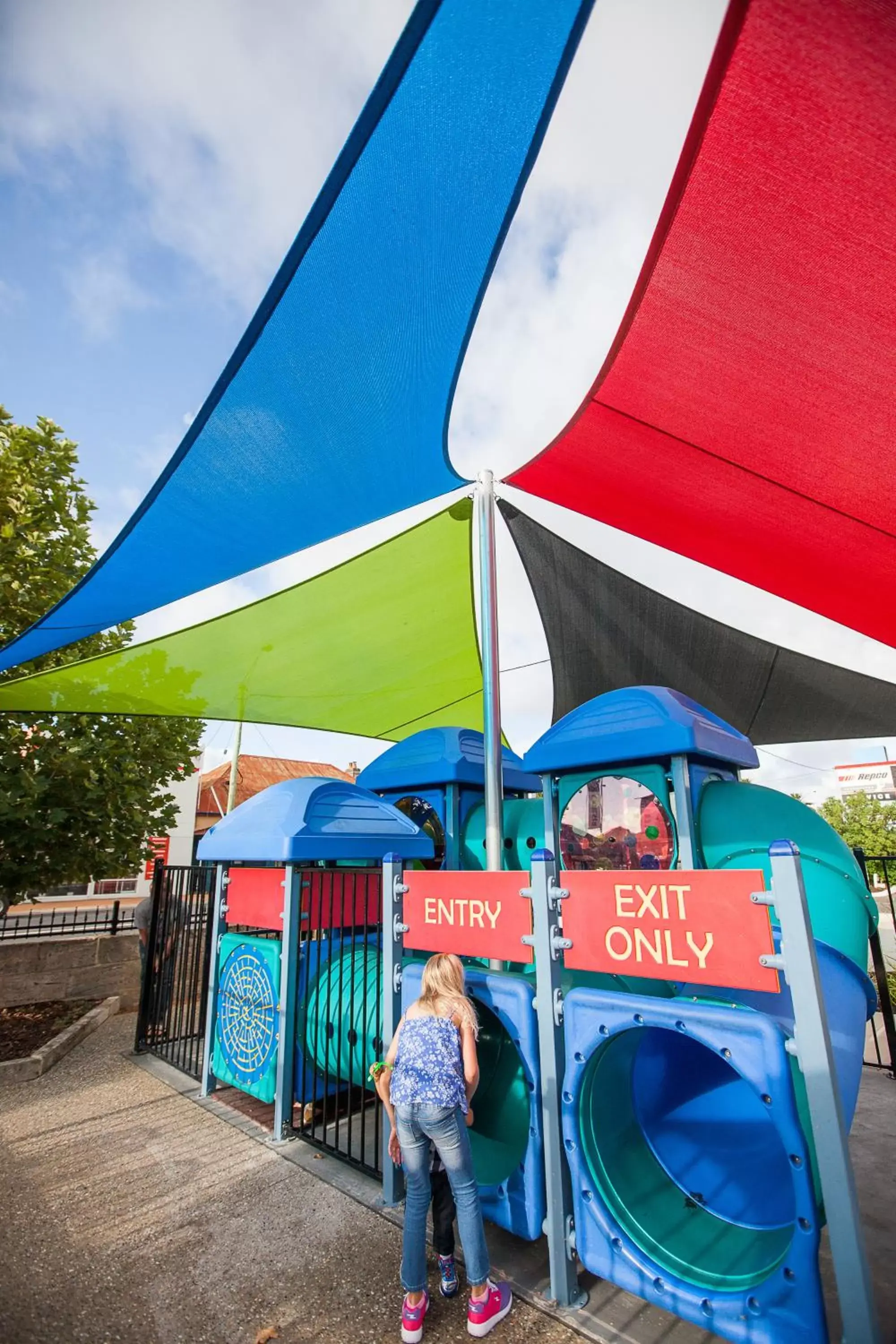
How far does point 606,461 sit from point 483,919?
3.20 meters

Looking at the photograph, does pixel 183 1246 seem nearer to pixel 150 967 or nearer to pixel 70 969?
pixel 150 967

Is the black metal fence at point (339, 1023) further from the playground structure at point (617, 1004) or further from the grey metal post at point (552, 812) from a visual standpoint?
the grey metal post at point (552, 812)

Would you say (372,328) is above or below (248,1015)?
above

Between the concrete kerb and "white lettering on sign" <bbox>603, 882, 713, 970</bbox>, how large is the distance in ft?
18.3

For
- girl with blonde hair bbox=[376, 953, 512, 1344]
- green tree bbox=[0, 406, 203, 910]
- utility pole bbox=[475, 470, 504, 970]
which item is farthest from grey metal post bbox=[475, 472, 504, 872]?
green tree bbox=[0, 406, 203, 910]

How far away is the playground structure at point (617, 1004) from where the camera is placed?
2.44 m

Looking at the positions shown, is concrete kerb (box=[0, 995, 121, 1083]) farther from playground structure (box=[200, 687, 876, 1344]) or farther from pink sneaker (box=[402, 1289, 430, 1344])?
pink sneaker (box=[402, 1289, 430, 1344])

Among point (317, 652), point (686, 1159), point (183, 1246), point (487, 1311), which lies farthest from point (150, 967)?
point (686, 1159)

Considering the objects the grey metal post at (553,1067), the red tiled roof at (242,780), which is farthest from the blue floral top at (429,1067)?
the red tiled roof at (242,780)

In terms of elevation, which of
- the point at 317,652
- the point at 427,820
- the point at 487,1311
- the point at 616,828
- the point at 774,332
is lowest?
the point at 487,1311

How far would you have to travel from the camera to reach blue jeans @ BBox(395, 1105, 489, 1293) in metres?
2.58

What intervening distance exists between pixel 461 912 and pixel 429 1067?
829 millimetres

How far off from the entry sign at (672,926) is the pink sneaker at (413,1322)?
1348mm

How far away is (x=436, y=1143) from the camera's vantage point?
2.62 meters
